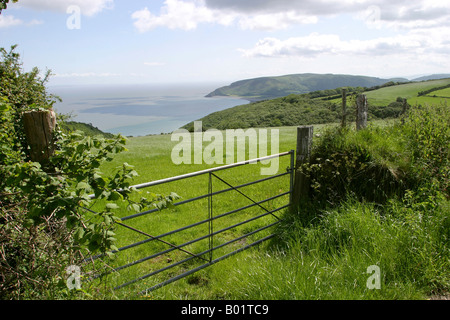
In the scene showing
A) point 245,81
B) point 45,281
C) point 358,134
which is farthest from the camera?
point 245,81

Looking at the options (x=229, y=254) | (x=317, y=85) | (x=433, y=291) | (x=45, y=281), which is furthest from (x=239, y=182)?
(x=317, y=85)

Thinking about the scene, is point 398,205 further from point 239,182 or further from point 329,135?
point 239,182

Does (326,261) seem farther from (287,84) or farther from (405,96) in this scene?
(287,84)

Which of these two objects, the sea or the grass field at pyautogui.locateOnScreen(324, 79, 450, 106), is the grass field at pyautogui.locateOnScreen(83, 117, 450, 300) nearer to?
the sea

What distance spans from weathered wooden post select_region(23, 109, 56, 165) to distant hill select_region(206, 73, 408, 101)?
79.3 m

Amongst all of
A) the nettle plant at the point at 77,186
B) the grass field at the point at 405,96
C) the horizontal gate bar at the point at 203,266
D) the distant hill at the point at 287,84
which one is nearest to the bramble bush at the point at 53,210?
the nettle plant at the point at 77,186

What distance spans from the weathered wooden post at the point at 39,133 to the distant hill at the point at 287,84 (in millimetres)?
79299

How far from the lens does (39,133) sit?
284 cm

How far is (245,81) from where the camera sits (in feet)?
323

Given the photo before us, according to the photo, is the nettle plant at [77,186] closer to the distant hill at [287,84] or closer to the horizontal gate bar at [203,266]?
the horizontal gate bar at [203,266]

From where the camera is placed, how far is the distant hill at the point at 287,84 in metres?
85.1

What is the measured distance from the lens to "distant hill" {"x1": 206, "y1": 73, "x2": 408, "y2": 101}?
8512 cm

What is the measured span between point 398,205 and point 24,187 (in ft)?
17.0

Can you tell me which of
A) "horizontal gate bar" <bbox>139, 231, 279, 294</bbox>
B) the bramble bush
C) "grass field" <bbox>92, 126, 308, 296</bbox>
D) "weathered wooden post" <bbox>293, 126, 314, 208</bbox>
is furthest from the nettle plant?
"weathered wooden post" <bbox>293, 126, 314, 208</bbox>
